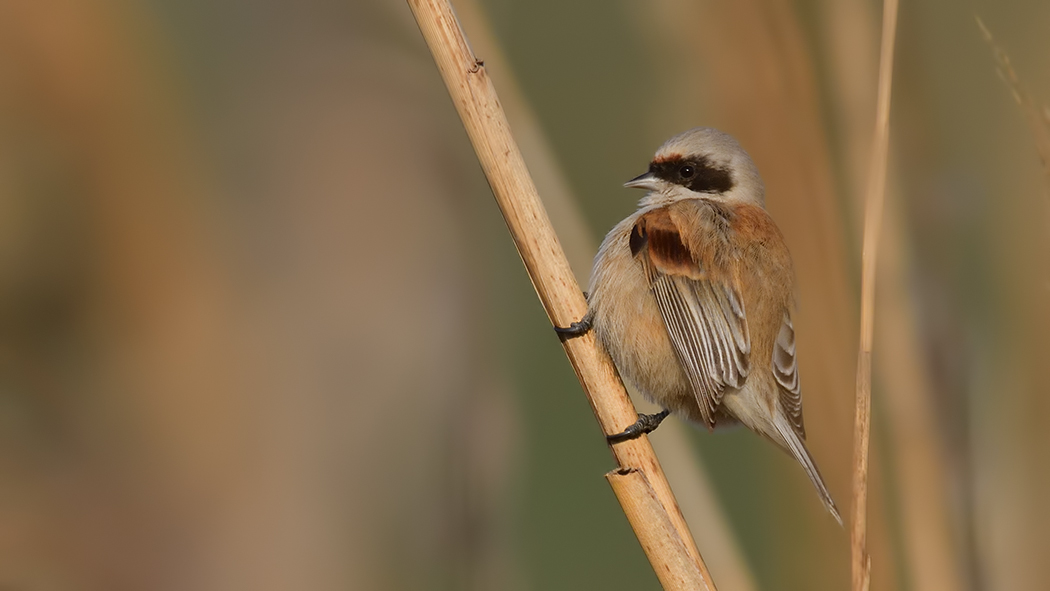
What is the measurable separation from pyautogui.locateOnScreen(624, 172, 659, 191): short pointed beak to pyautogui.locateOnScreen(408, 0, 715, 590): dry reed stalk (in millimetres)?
816

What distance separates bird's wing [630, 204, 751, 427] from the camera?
2.36 meters

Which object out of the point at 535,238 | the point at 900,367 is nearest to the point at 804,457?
the point at 900,367

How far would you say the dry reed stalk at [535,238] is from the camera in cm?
170

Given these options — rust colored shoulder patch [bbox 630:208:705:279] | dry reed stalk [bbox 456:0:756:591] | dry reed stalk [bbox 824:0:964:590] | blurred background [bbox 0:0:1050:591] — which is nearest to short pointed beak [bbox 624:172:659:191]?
blurred background [bbox 0:0:1050:591]

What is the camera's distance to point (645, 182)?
274cm

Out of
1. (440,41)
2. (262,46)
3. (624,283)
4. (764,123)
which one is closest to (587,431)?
(624,283)

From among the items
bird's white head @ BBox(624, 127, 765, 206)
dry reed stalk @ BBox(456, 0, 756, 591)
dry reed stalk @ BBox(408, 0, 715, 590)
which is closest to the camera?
dry reed stalk @ BBox(408, 0, 715, 590)

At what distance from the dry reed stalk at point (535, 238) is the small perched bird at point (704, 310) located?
37cm

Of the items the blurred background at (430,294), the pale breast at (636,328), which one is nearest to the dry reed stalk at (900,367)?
the blurred background at (430,294)

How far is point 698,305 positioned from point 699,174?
1.65 ft

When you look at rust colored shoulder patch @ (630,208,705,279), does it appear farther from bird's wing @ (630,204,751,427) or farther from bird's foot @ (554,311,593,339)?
bird's foot @ (554,311,593,339)

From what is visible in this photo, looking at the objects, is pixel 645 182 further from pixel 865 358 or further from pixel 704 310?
pixel 865 358

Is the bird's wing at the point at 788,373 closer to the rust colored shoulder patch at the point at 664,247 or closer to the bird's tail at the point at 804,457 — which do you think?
the bird's tail at the point at 804,457

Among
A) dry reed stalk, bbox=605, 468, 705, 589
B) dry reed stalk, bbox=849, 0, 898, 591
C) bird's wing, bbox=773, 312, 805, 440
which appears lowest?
bird's wing, bbox=773, 312, 805, 440
